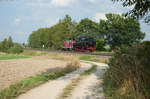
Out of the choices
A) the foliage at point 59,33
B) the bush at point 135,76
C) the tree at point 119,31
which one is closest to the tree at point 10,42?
the foliage at point 59,33

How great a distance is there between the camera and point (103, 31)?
58812mm

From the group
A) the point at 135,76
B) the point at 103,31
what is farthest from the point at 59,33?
the point at 135,76

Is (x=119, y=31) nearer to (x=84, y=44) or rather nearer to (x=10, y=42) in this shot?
(x=84, y=44)

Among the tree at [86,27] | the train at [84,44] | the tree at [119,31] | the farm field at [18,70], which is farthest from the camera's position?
the tree at [86,27]

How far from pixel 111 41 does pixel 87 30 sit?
11752 millimetres

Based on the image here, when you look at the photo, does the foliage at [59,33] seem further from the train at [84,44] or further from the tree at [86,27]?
the train at [84,44]

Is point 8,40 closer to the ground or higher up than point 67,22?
closer to the ground

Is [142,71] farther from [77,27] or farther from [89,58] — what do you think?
[77,27]

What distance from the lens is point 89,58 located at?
104ft

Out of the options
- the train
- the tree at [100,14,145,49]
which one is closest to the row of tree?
the tree at [100,14,145,49]

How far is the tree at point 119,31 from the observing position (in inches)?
2116

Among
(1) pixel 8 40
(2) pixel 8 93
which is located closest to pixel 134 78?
(2) pixel 8 93

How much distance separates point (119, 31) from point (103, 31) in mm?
5933

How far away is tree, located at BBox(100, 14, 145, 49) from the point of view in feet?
176
